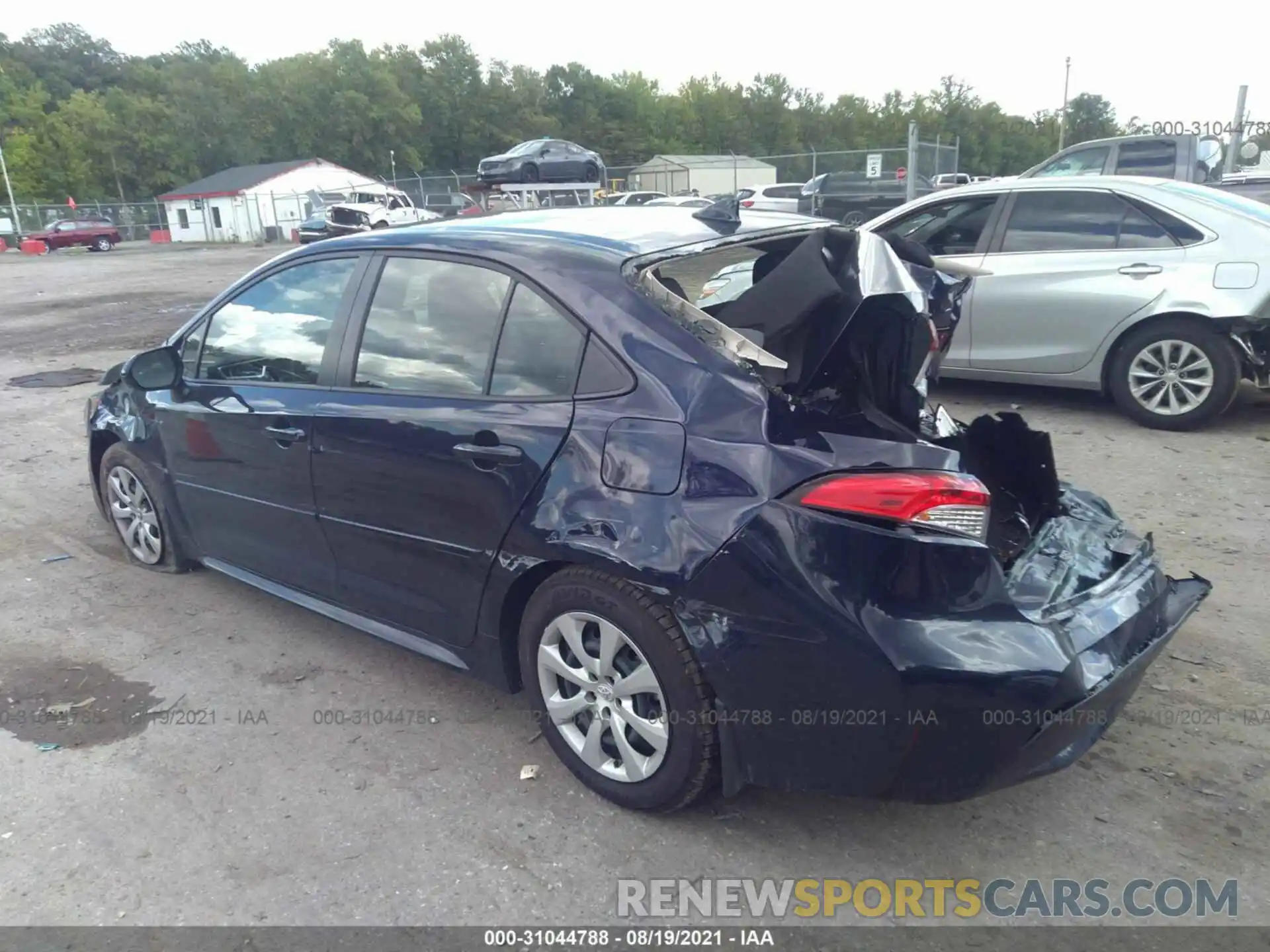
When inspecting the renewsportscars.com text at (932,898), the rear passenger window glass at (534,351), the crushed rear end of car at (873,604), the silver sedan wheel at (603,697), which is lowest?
the renewsportscars.com text at (932,898)

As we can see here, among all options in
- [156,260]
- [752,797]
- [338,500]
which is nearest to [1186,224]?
[752,797]

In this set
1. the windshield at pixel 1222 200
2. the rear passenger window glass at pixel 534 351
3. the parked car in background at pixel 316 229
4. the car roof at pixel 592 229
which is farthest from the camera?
the parked car in background at pixel 316 229

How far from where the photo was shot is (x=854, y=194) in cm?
2378

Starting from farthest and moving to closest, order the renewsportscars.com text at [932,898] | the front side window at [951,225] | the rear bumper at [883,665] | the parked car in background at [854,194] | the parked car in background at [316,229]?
the parked car in background at [316,229], the parked car in background at [854,194], the front side window at [951,225], the renewsportscars.com text at [932,898], the rear bumper at [883,665]

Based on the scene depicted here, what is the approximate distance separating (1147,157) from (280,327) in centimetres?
1454

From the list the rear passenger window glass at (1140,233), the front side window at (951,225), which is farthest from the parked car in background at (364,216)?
the rear passenger window glass at (1140,233)

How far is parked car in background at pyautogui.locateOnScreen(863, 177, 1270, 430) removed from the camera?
6.07 m

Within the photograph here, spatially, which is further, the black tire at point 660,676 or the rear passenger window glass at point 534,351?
the rear passenger window glass at point 534,351

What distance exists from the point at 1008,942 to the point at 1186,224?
5.49 meters

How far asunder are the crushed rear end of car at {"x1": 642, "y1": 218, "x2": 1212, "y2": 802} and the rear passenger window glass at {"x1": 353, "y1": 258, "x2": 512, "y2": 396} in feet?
2.08

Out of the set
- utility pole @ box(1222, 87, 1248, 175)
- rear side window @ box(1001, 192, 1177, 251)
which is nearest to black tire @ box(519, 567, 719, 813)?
rear side window @ box(1001, 192, 1177, 251)

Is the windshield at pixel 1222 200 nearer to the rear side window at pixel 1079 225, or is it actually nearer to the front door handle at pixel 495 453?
the rear side window at pixel 1079 225

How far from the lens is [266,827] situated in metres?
2.88

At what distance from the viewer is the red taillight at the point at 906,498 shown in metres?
2.38
